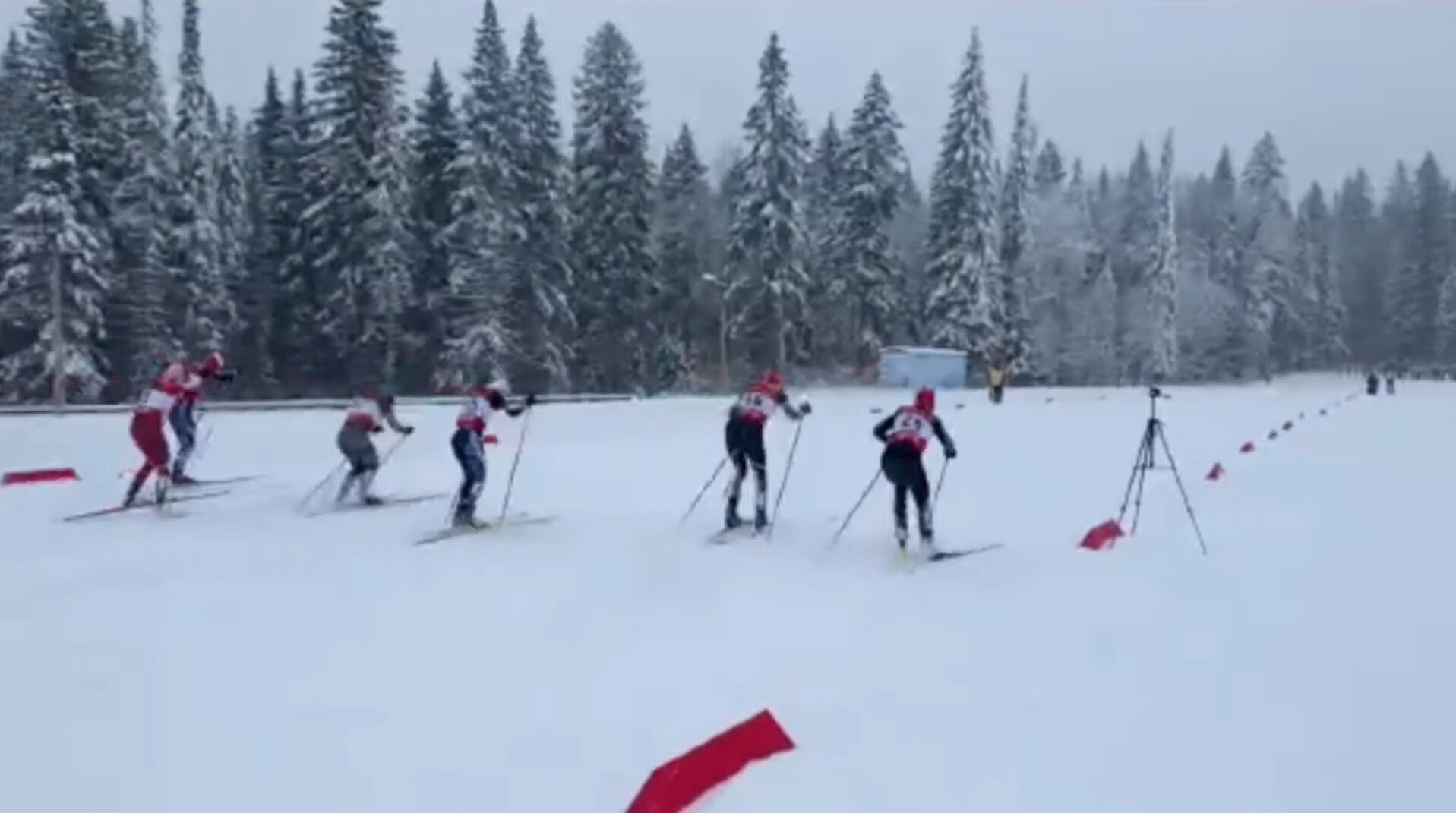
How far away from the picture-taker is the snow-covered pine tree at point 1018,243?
62.5 m

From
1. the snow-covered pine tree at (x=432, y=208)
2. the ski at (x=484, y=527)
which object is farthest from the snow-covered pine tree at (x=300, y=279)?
the ski at (x=484, y=527)

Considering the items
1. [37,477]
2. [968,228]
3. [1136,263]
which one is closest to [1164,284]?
[1136,263]

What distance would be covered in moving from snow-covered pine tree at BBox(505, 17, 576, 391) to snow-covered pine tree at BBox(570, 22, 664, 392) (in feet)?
6.11

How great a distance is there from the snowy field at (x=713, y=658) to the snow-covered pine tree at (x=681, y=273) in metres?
39.7

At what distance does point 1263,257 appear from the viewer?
86500 millimetres

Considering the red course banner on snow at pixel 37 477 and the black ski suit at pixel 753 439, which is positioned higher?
the black ski suit at pixel 753 439

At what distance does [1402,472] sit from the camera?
2319 centimetres

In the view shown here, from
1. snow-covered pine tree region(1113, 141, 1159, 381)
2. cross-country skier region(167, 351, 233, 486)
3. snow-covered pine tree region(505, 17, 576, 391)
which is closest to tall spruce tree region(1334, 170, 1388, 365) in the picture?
snow-covered pine tree region(1113, 141, 1159, 381)

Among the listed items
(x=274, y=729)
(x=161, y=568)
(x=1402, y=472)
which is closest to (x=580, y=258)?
(x=1402, y=472)

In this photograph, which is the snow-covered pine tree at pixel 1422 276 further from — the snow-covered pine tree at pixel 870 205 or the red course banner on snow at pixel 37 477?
the red course banner on snow at pixel 37 477

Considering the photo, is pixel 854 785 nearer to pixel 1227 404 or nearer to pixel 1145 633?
pixel 1145 633

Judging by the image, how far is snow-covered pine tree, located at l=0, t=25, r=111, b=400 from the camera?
3638cm

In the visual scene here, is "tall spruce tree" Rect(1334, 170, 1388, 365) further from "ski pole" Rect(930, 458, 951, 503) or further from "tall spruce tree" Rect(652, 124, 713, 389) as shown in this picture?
"ski pole" Rect(930, 458, 951, 503)

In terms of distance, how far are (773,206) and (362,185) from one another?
57.7 ft
